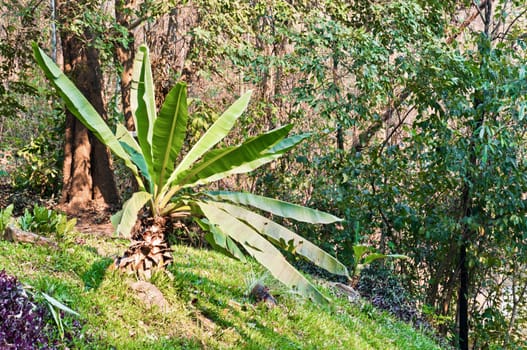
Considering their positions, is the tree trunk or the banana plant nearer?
the banana plant

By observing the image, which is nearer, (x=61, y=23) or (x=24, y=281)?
(x=24, y=281)

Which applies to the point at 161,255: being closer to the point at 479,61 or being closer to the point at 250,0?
the point at 250,0

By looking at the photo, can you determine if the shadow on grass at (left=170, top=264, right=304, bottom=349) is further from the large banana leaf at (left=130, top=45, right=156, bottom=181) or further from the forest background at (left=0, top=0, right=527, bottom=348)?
the forest background at (left=0, top=0, right=527, bottom=348)

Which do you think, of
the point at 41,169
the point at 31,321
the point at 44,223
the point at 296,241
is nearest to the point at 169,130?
the point at 296,241

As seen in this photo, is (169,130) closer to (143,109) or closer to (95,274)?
(143,109)

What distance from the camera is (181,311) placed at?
4.81 meters

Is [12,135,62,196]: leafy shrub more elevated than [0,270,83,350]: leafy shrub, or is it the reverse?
[0,270,83,350]: leafy shrub

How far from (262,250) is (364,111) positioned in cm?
672

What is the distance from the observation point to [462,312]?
11.4 meters

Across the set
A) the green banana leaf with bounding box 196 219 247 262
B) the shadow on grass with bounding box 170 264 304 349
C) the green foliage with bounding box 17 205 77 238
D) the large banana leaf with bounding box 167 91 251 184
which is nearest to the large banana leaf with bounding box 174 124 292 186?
the large banana leaf with bounding box 167 91 251 184

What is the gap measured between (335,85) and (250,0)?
230 centimetres

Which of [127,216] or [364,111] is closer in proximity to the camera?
[127,216]

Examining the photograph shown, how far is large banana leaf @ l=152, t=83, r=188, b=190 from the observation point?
4.21 meters

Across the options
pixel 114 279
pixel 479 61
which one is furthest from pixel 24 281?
pixel 479 61
